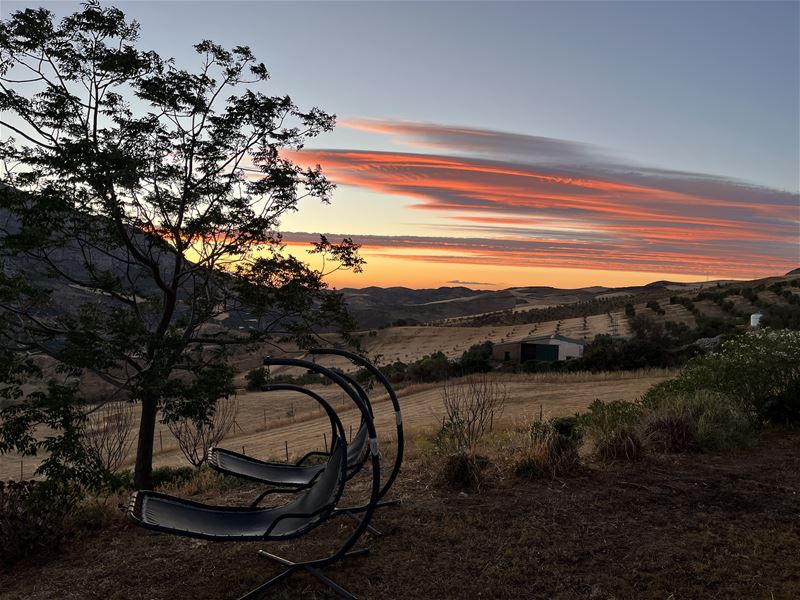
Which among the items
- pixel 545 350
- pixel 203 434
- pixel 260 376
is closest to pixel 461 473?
pixel 260 376

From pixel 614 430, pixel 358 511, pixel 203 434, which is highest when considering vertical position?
pixel 614 430

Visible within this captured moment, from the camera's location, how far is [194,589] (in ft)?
16.0

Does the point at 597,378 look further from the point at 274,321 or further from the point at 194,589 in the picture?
the point at 194,589

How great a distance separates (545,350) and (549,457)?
39078mm

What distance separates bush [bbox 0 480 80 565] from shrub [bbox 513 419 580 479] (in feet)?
15.8

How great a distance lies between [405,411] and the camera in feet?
93.8

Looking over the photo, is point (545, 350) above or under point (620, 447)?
under

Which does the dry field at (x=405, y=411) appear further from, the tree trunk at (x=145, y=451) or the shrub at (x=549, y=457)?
the shrub at (x=549, y=457)

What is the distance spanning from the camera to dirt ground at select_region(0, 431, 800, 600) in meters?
4.84

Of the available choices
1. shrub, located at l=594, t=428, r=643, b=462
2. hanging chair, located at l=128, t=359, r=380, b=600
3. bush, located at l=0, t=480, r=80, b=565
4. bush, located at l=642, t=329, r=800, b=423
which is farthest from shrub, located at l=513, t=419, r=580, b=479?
bush, located at l=0, t=480, r=80, b=565

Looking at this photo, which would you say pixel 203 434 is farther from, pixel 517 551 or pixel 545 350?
pixel 545 350

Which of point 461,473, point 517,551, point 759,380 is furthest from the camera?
point 759,380

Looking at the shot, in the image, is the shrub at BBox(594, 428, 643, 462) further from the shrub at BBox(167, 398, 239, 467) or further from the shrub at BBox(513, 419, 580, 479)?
the shrub at BBox(167, 398, 239, 467)

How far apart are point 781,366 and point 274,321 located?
29.2 feet
